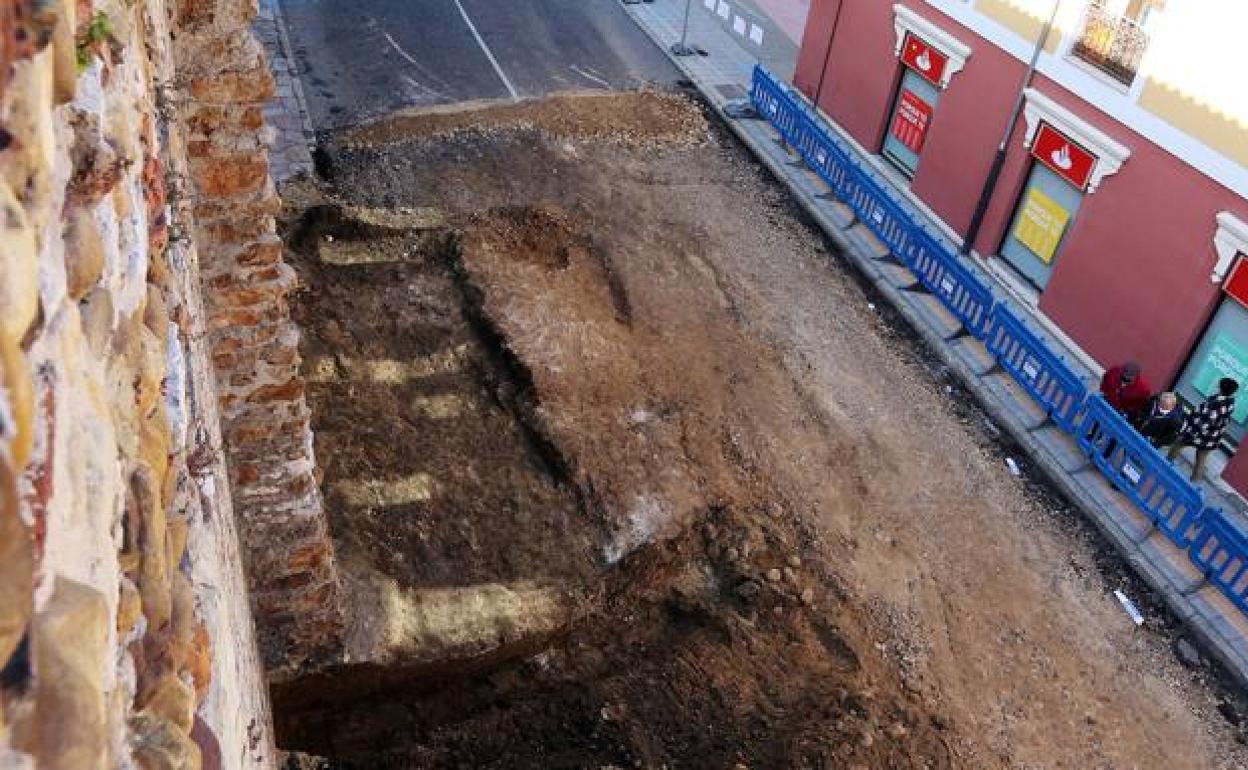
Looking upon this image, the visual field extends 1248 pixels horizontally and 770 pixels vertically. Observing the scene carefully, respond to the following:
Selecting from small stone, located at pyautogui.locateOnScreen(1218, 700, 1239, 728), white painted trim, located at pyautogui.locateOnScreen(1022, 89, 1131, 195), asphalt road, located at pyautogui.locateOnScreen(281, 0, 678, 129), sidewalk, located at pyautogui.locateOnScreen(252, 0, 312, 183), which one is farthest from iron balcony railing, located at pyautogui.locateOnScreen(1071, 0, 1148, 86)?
sidewalk, located at pyautogui.locateOnScreen(252, 0, 312, 183)

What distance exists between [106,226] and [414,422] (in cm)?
779

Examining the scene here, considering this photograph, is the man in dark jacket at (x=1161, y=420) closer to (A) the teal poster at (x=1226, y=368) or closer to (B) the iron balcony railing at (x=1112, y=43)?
(A) the teal poster at (x=1226, y=368)

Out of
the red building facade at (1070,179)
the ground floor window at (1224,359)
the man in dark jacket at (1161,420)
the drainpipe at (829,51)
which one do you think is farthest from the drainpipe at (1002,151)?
the drainpipe at (829,51)

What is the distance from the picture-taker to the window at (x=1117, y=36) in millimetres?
10938

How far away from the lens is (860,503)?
31.7 ft

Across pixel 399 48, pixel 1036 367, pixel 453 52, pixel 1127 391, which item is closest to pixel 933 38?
pixel 1036 367

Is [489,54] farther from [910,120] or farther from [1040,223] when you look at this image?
[1040,223]

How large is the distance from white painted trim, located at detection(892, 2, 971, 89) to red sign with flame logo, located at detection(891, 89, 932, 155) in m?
0.59

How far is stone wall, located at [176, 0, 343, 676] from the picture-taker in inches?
192

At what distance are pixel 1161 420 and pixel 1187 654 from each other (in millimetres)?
2414

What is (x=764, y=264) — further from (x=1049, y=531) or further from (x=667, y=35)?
(x=667, y=35)

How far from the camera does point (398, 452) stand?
359 inches

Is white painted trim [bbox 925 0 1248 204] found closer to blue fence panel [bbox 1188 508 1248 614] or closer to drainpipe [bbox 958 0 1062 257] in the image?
drainpipe [bbox 958 0 1062 257]

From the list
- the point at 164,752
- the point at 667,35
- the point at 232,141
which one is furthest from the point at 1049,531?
the point at 667,35
